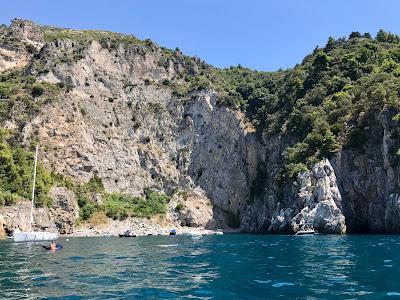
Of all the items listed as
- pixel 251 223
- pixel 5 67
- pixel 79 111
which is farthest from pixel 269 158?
pixel 5 67

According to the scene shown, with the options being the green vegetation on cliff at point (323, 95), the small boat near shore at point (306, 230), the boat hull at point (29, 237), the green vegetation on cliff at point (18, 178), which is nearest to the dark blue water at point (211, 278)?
the boat hull at point (29, 237)

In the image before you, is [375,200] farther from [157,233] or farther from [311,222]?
[157,233]

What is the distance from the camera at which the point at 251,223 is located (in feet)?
303

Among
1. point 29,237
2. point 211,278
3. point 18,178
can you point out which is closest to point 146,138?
point 18,178

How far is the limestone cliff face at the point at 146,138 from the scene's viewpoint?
3738 inches

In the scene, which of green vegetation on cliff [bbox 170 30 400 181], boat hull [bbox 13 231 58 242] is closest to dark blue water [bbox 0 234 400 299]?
boat hull [bbox 13 231 58 242]

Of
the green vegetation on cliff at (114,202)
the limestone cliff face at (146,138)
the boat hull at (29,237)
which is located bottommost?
the boat hull at (29,237)

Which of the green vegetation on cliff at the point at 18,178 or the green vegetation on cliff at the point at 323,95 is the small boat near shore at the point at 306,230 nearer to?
the green vegetation on cliff at the point at 323,95

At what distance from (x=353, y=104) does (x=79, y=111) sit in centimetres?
5921

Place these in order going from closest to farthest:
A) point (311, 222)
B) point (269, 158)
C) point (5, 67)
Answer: point (311, 222)
point (269, 158)
point (5, 67)

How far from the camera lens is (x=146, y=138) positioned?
11244 cm

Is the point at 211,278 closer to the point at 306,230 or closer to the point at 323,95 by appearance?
the point at 306,230

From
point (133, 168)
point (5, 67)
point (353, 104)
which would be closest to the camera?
point (353, 104)

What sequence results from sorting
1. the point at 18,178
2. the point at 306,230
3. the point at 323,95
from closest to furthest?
the point at 306,230 → the point at 18,178 → the point at 323,95
